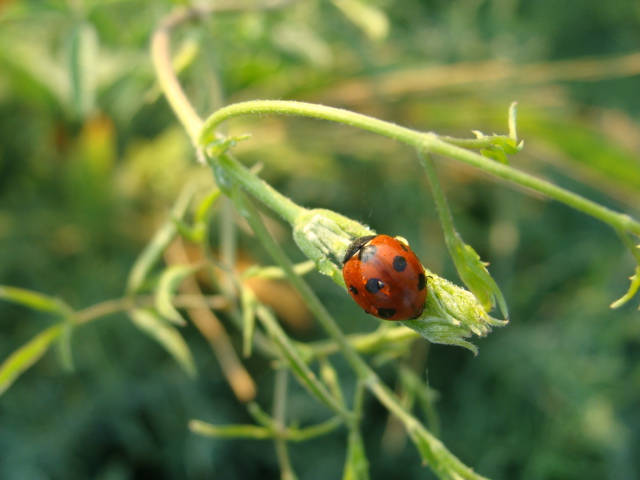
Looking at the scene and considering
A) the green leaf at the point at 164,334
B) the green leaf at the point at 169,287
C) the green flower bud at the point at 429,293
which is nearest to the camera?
the green flower bud at the point at 429,293

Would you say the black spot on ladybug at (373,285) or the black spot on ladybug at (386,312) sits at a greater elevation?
the black spot on ladybug at (373,285)

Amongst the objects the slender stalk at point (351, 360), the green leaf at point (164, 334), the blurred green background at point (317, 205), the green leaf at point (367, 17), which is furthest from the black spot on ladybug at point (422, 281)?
the green leaf at point (367, 17)

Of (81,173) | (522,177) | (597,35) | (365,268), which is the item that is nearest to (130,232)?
(81,173)

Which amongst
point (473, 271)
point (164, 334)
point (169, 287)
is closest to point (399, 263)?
point (473, 271)

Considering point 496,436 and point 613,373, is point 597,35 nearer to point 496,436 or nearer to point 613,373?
point 613,373

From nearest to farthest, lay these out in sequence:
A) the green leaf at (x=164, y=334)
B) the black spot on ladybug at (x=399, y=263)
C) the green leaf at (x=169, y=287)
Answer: the black spot on ladybug at (x=399, y=263)
the green leaf at (x=169, y=287)
the green leaf at (x=164, y=334)

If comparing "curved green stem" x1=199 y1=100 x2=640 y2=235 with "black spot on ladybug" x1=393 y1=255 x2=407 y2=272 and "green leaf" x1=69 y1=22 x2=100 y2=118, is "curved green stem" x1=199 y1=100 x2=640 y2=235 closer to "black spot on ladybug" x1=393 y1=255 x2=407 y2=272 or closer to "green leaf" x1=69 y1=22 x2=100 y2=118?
"black spot on ladybug" x1=393 y1=255 x2=407 y2=272

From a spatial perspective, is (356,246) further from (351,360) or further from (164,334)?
(164,334)

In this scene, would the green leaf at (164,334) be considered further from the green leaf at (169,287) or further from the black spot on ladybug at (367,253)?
the black spot on ladybug at (367,253)

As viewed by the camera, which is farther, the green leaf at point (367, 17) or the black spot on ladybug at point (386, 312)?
the green leaf at point (367, 17)
